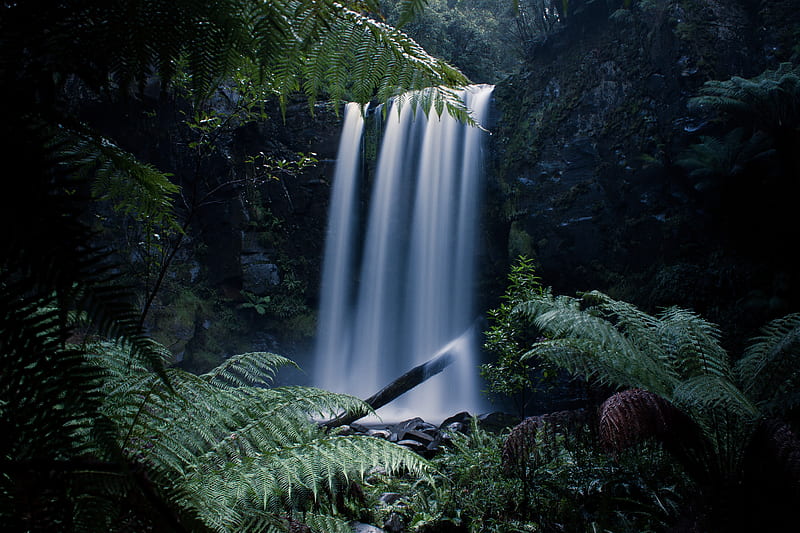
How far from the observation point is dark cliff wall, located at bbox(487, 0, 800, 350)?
193 inches

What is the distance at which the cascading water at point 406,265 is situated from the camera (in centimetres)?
759

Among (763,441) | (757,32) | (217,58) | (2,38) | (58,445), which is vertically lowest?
(763,441)

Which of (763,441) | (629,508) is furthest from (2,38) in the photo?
(629,508)

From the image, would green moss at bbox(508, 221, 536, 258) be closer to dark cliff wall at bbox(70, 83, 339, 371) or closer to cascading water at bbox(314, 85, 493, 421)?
cascading water at bbox(314, 85, 493, 421)

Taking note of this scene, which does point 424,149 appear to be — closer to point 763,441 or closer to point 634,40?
point 634,40

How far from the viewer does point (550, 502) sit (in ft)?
7.81

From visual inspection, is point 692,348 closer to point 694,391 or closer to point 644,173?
point 694,391

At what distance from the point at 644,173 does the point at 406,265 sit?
4465 millimetres

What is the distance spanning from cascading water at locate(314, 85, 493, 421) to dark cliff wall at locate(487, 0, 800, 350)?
3.18 feet

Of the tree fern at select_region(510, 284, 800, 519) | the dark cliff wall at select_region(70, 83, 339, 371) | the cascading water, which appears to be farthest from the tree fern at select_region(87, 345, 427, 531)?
the dark cliff wall at select_region(70, 83, 339, 371)

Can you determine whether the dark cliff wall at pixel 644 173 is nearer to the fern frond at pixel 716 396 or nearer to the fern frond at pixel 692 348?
the fern frond at pixel 692 348

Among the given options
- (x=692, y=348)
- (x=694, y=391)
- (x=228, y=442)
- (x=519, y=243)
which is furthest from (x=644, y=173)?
(x=228, y=442)

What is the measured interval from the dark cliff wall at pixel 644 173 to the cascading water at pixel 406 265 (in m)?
0.97

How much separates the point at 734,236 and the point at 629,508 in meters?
4.32
